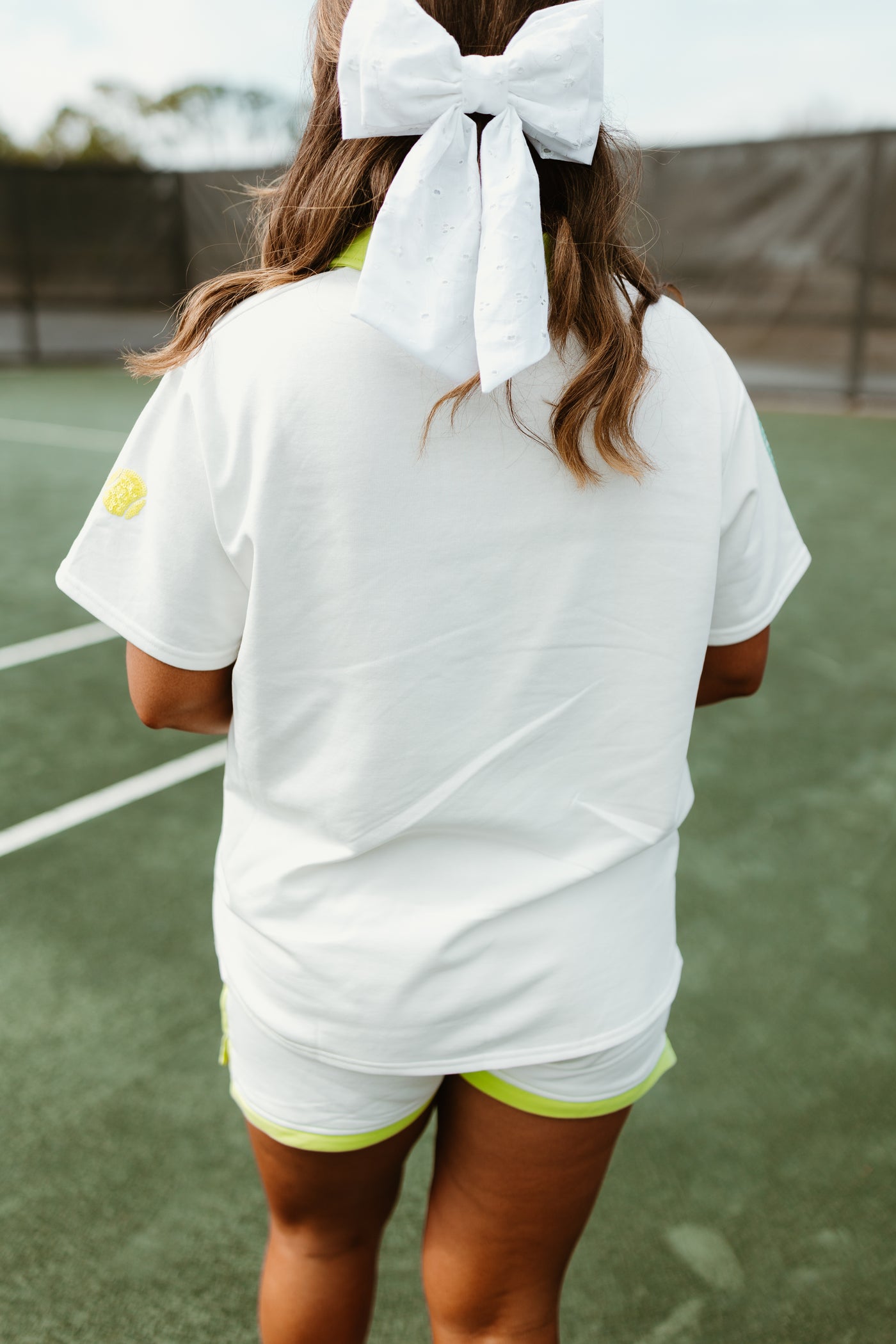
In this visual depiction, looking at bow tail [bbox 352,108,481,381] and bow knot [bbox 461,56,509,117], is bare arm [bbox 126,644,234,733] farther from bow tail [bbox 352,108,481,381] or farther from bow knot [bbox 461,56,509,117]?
bow knot [bbox 461,56,509,117]

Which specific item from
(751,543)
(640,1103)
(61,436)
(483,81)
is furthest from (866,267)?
(483,81)

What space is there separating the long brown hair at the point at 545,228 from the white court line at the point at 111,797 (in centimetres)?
197

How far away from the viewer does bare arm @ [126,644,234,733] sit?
3.03ft

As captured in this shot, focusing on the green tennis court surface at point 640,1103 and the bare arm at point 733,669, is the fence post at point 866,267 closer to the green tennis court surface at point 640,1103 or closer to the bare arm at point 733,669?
the green tennis court surface at point 640,1103

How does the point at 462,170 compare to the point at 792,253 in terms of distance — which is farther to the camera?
the point at 792,253

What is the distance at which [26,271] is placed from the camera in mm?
12234

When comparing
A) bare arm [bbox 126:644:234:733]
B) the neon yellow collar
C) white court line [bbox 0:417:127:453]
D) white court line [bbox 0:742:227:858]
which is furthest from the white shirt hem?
white court line [bbox 0:417:127:453]

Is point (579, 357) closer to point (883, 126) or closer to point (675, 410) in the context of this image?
point (675, 410)

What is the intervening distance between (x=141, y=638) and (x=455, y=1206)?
63cm

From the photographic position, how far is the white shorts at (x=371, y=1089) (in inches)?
38.7

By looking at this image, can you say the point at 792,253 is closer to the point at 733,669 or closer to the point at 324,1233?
the point at 733,669

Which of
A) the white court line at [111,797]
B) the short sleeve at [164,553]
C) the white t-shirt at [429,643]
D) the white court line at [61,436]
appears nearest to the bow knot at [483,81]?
the white t-shirt at [429,643]

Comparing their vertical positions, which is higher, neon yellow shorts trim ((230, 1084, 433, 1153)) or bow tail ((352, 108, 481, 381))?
bow tail ((352, 108, 481, 381))

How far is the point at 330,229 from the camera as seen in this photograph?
79 cm
